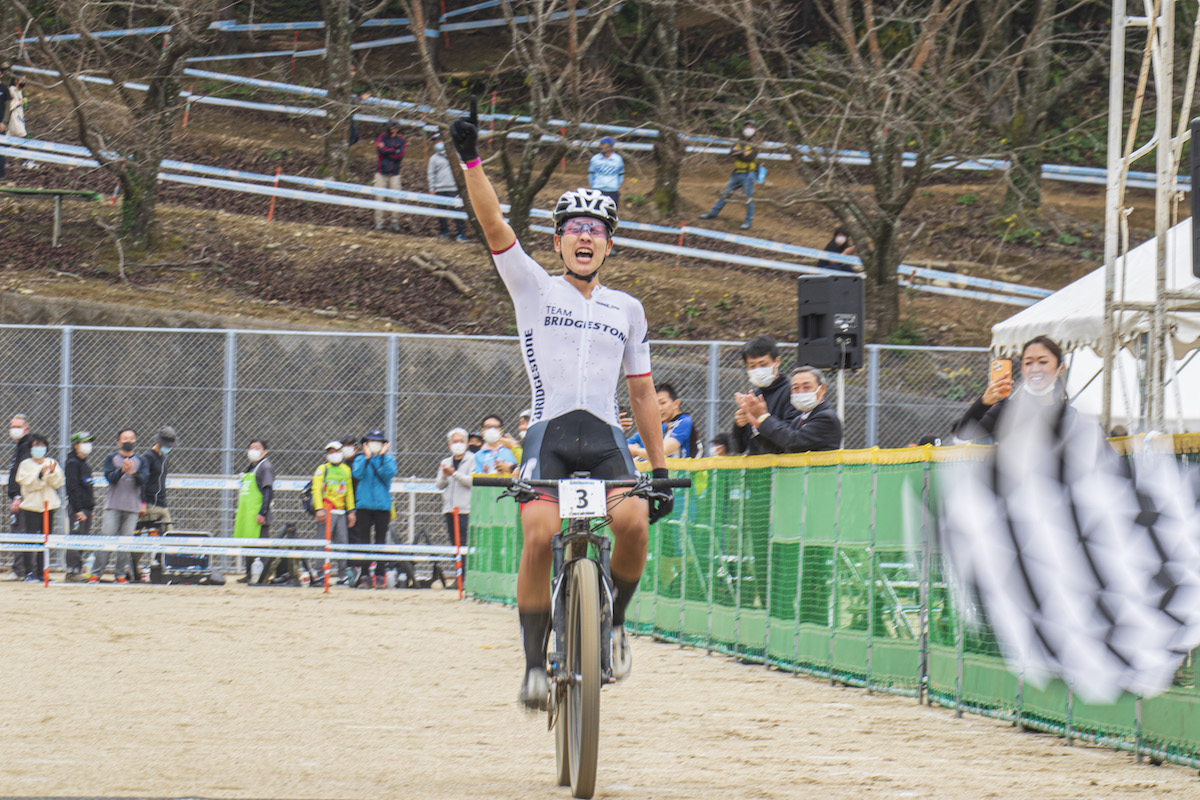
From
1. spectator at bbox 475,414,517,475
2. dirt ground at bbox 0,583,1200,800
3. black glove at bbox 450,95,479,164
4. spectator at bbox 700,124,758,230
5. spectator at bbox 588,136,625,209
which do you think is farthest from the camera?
spectator at bbox 700,124,758,230

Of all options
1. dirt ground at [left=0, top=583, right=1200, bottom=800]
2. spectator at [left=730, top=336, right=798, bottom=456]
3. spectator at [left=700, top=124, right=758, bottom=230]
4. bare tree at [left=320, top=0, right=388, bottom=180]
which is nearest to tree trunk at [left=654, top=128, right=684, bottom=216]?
spectator at [left=700, top=124, right=758, bottom=230]

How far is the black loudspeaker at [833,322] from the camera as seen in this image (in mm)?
14438

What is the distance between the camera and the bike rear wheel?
576cm

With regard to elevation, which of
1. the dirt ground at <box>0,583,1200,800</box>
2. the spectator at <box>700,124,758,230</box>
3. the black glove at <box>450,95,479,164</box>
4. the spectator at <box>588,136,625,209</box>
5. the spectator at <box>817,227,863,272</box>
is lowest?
the dirt ground at <box>0,583,1200,800</box>

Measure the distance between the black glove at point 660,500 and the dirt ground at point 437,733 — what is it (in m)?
1.02

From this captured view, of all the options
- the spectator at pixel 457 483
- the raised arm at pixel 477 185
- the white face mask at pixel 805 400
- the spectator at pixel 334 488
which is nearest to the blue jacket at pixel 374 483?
the spectator at pixel 334 488

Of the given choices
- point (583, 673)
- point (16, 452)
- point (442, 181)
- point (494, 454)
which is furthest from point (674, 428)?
point (442, 181)

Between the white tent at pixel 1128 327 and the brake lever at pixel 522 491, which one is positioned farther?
the white tent at pixel 1128 327

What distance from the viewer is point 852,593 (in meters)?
10.2

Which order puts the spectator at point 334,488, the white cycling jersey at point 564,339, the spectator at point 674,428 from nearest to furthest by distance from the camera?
the white cycling jersey at point 564,339 → the spectator at point 674,428 → the spectator at point 334,488

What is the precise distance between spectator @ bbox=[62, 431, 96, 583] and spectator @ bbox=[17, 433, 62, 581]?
0.16 metres

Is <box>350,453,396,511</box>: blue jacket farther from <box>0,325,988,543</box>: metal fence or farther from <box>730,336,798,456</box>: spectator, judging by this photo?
<box>730,336,798,456</box>: spectator

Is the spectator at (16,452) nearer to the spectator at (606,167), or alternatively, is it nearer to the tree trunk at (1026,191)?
the spectator at (606,167)

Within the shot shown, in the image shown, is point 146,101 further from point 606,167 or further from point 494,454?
point 494,454
